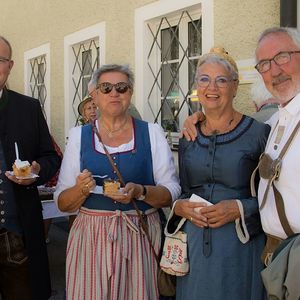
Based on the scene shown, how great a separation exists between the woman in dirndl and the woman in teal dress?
23 centimetres

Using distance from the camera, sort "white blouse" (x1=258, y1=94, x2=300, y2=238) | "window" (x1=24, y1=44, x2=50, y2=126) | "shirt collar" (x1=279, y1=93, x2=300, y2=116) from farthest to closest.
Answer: "window" (x1=24, y1=44, x2=50, y2=126) < "shirt collar" (x1=279, y1=93, x2=300, y2=116) < "white blouse" (x1=258, y1=94, x2=300, y2=238)

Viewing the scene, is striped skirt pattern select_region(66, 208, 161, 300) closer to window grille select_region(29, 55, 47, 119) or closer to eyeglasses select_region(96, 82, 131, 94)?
eyeglasses select_region(96, 82, 131, 94)

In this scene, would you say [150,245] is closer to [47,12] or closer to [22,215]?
[22,215]

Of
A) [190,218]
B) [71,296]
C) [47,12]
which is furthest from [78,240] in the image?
[47,12]

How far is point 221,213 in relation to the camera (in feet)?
7.09

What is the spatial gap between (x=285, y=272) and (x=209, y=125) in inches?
36.6

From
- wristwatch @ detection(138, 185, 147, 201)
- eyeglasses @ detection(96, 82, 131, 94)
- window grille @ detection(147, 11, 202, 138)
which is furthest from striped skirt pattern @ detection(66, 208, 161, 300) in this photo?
window grille @ detection(147, 11, 202, 138)

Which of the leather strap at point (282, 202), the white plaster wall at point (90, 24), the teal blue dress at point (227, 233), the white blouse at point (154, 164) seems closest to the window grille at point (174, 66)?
the white plaster wall at point (90, 24)

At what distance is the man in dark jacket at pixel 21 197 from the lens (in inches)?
101

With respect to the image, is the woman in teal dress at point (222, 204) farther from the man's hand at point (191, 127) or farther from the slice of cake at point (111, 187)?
the slice of cake at point (111, 187)

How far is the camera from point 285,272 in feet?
5.69

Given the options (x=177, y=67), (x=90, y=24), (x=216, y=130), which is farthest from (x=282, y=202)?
(x=90, y=24)

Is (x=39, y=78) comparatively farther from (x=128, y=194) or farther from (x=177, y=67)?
(x=128, y=194)

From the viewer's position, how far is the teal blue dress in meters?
2.20
